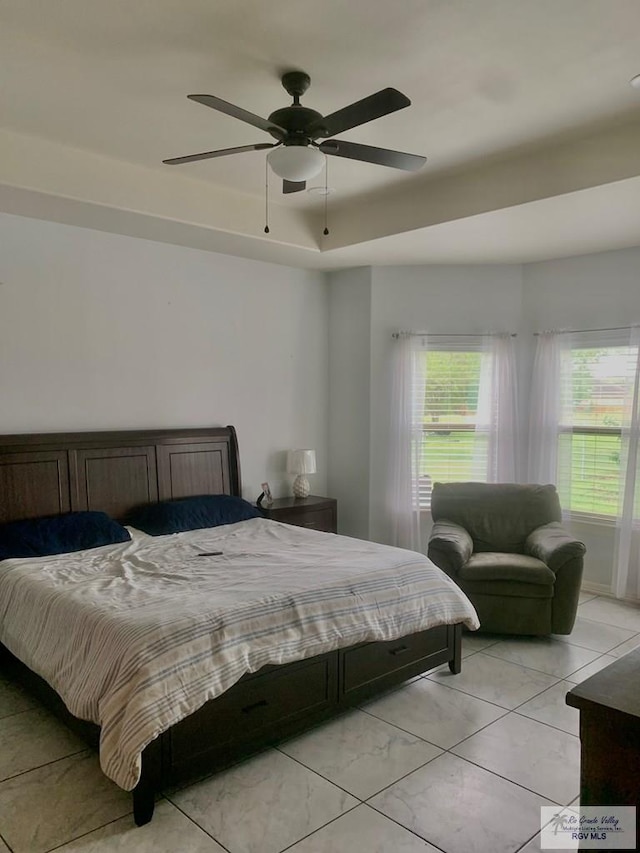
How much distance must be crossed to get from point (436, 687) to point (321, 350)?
3.20m

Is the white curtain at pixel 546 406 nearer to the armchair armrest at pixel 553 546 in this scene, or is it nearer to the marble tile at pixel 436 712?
the armchair armrest at pixel 553 546

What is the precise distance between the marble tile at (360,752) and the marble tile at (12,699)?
135 centimetres

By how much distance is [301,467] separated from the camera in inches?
205

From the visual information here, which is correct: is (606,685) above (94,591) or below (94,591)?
above

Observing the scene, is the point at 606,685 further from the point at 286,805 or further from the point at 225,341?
the point at 225,341

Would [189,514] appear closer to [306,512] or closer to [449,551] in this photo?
[306,512]

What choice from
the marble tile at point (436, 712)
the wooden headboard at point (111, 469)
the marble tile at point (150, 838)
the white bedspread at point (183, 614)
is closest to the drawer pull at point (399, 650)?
the white bedspread at point (183, 614)

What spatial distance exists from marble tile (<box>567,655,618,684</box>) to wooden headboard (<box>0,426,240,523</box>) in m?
2.64

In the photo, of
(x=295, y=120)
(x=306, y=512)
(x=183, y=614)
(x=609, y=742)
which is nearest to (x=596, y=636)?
(x=306, y=512)

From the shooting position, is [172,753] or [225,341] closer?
[172,753]

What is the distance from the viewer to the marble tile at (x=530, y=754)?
8.23 ft

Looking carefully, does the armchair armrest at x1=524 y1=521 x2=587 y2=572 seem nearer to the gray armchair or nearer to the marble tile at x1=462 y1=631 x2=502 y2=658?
the gray armchair

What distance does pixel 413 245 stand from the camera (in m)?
4.68

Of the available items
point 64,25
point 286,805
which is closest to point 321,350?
point 64,25
